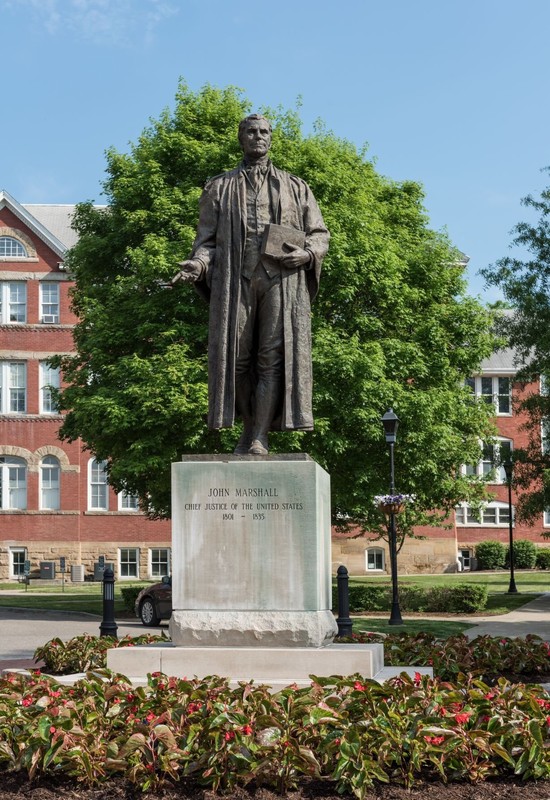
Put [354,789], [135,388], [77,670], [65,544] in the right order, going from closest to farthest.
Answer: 1. [354,789]
2. [77,670]
3. [135,388]
4. [65,544]

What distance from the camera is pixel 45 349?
1884 inches

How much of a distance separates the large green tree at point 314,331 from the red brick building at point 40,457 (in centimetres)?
1643

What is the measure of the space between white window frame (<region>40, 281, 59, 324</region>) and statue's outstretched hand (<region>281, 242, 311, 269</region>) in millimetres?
39698

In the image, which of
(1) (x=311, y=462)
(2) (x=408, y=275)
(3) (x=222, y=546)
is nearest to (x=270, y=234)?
(1) (x=311, y=462)

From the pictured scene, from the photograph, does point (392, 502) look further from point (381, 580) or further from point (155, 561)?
point (155, 561)

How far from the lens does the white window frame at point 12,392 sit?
47656 millimetres

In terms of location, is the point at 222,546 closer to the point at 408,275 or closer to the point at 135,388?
the point at 135,388

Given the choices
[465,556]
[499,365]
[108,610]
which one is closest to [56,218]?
[499,365]

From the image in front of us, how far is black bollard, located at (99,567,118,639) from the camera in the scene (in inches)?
630

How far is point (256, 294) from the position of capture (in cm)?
959

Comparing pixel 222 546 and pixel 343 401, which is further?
pixel 343 401

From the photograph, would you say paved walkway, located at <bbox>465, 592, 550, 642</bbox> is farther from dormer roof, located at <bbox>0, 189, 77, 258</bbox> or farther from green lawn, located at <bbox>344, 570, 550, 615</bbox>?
dormer roof, located at <bbox>0, 189, 77, 258</bbox>

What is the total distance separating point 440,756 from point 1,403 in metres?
42.9

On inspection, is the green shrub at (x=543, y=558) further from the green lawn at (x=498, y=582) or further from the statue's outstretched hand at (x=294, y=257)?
the statue's outstretched hand at (x=294, y=257)
